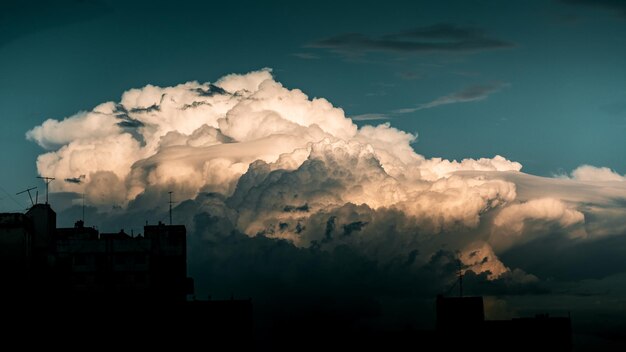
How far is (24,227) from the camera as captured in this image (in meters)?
187

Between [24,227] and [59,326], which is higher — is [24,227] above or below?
above

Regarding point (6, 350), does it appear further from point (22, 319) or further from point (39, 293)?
point (39, 293)

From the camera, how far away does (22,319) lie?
18162 centimetres

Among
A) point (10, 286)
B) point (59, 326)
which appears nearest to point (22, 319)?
point (10, 286)

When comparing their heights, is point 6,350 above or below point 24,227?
below

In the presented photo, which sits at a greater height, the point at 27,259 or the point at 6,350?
the point at 27,259

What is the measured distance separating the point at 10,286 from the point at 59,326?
19828 mm

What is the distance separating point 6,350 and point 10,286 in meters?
10.8

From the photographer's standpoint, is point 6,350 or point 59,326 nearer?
point 6,350

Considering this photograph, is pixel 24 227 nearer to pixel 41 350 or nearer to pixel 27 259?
pixel 27 259

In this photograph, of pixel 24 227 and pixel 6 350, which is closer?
pixel 6 350

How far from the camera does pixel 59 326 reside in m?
199

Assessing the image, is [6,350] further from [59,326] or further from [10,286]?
[59,326]

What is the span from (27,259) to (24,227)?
484cm
